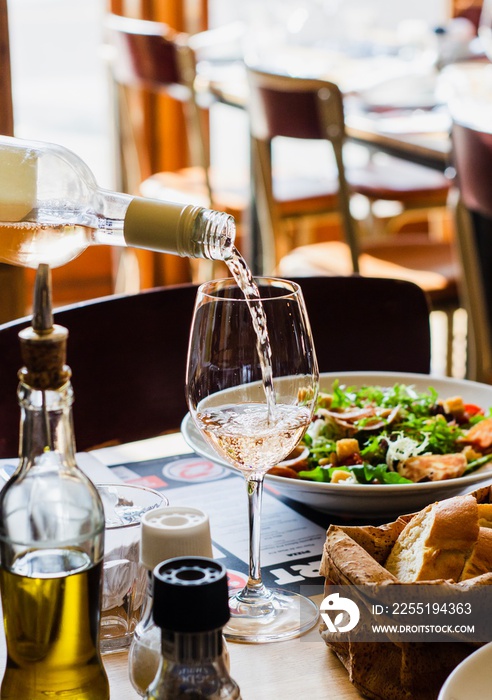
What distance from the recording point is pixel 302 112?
112 inches

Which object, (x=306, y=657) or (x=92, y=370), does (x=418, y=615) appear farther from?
(x=92, y=370)

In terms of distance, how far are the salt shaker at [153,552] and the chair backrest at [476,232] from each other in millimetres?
1639

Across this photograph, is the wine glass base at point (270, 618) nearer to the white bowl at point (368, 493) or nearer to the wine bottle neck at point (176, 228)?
the white bowl at point (368, 493)

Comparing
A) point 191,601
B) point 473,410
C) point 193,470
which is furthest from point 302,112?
point 191,601

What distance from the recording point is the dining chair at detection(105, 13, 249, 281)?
3463 mm

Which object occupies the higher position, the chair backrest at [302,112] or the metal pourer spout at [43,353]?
the chair backrest at [302,112]

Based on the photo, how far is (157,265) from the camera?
462 centimetres

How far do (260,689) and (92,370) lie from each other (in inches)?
29.8

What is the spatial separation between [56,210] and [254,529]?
0.29 meters

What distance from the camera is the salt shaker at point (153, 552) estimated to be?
0.62 metres

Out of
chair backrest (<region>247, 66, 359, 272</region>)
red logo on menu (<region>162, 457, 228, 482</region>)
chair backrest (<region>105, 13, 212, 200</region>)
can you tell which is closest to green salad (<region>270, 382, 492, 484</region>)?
red logo on menu (<region>162, 457, 228, 482</region>)

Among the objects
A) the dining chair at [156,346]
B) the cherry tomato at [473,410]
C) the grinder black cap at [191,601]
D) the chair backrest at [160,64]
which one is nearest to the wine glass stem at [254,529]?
the grinder black cap at [191,601]

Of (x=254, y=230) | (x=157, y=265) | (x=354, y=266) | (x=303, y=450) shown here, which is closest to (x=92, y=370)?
(x=303, y=450)

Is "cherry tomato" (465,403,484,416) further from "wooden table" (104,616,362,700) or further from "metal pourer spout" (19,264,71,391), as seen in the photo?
"metal pourer spout" (19,264,71,391)
